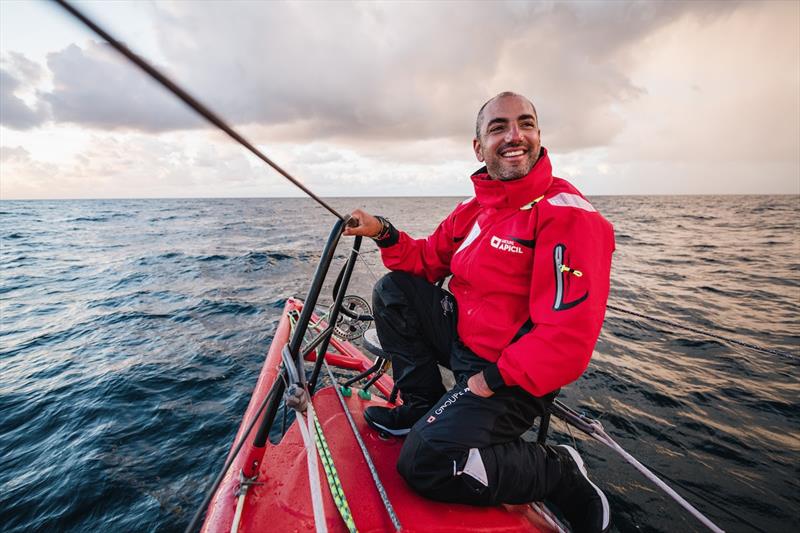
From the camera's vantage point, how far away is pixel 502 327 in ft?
7.37

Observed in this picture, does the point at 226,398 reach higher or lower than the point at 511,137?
lower

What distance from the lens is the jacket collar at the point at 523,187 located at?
91.0 inches

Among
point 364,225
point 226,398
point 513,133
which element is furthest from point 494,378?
point 226,398

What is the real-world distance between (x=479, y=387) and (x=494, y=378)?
0.12 meters

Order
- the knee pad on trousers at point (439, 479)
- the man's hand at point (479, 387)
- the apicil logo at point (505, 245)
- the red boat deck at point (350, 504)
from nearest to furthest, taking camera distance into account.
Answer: the red boat deck at point (350, 504) < the knee pad on trousers at point (439, 479) < the man's hand at point (479, 387) < the apicil logo at point (505, 245)

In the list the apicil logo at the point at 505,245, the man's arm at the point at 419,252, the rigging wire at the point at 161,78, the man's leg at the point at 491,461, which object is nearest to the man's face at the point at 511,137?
the apicil logo at the point at 505,245

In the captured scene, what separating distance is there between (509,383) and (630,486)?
10.2 feet

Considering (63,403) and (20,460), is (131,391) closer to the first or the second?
(63,403)

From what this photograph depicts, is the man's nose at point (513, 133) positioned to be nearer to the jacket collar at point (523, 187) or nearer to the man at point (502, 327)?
the man at point (502, 327)

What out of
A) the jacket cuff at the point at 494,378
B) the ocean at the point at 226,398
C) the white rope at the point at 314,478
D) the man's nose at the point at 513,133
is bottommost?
the ocean at the point at 226,398

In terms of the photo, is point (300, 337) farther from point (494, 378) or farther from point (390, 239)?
point (390, 239)

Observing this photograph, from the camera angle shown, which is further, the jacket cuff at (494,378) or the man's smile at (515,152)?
the man's smile at (515,152)

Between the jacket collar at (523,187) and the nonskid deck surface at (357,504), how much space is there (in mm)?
1925

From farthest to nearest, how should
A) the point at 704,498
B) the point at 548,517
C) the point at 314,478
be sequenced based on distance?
the point at 704,498
the point at 548,517
the point at 314,478
